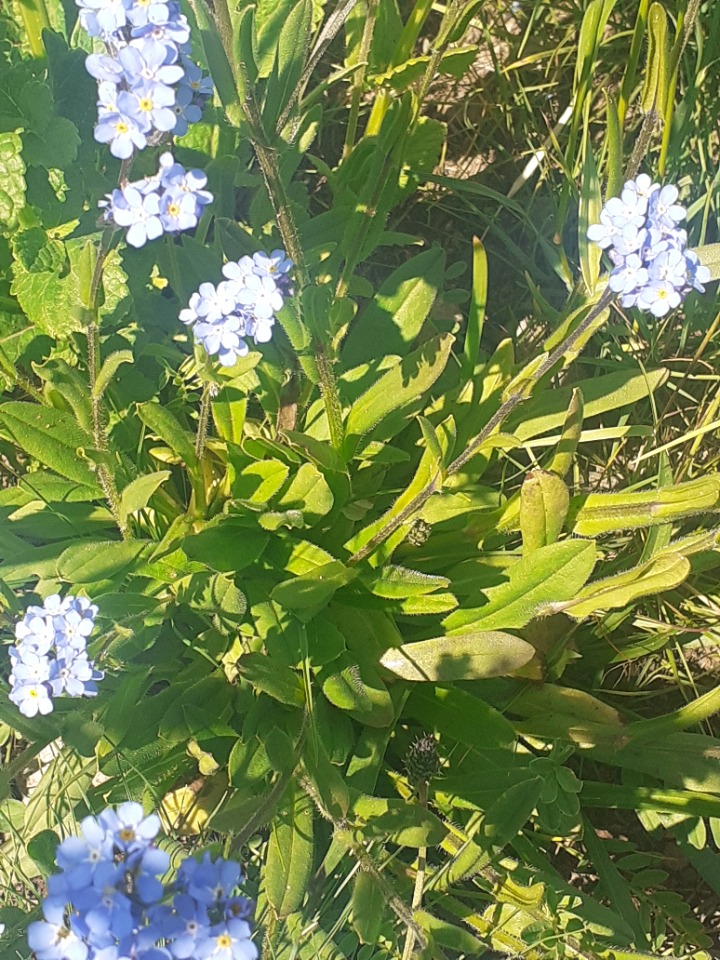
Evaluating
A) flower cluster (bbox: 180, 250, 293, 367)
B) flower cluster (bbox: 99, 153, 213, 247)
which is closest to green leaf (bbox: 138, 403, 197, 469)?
flower cluster (bbox: 180, 250, 293, 367)

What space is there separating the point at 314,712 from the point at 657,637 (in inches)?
59.1

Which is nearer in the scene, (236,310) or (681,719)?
(236,310)

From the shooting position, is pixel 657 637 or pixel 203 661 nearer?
pixel 203 661

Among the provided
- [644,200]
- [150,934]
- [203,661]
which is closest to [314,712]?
[203,661]

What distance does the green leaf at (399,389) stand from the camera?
2.88m

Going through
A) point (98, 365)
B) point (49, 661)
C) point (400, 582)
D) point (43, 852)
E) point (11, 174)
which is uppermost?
point (11, 174)

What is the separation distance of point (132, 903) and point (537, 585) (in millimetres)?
1648

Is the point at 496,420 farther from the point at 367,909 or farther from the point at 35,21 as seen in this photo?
the point at 35,21

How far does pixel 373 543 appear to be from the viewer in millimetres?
2834

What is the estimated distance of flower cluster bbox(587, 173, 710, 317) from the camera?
2.10m

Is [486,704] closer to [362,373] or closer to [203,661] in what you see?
[203,661]

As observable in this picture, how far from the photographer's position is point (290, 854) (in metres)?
2.71

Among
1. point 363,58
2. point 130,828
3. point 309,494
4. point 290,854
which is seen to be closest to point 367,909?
point 290,854

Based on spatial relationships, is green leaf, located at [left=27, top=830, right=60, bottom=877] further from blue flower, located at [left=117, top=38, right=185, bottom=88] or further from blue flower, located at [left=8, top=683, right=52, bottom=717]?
blue flower, located at [left=117, top=38, right=185, bottom=88]
